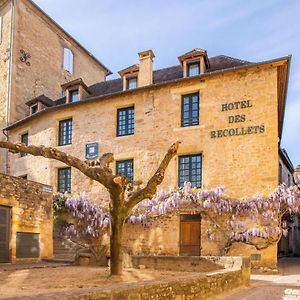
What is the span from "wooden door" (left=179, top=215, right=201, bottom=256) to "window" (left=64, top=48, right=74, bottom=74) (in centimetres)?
1418

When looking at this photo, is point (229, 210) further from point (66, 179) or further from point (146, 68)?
point (66, 179)

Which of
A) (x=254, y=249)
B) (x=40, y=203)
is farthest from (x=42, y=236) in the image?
(x=254, y=249)

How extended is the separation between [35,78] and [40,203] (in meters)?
12.2

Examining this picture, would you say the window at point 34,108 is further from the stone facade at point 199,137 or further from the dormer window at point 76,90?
the stone facade at point 199,137

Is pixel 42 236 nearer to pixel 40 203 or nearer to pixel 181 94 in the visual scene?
pixel 40 203

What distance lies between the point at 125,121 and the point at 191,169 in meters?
3.87

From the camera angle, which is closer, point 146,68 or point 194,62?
point 194,62

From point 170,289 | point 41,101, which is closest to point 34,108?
point 41,101

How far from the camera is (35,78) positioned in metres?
23.4

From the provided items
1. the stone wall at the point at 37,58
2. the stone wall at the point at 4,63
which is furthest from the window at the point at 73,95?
the stone wall at the point at 4,63

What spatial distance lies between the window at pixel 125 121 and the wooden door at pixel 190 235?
453 centimetres

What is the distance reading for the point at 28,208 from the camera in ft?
41.1

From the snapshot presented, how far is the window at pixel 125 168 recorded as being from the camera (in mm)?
17297

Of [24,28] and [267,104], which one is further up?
[24,28]
